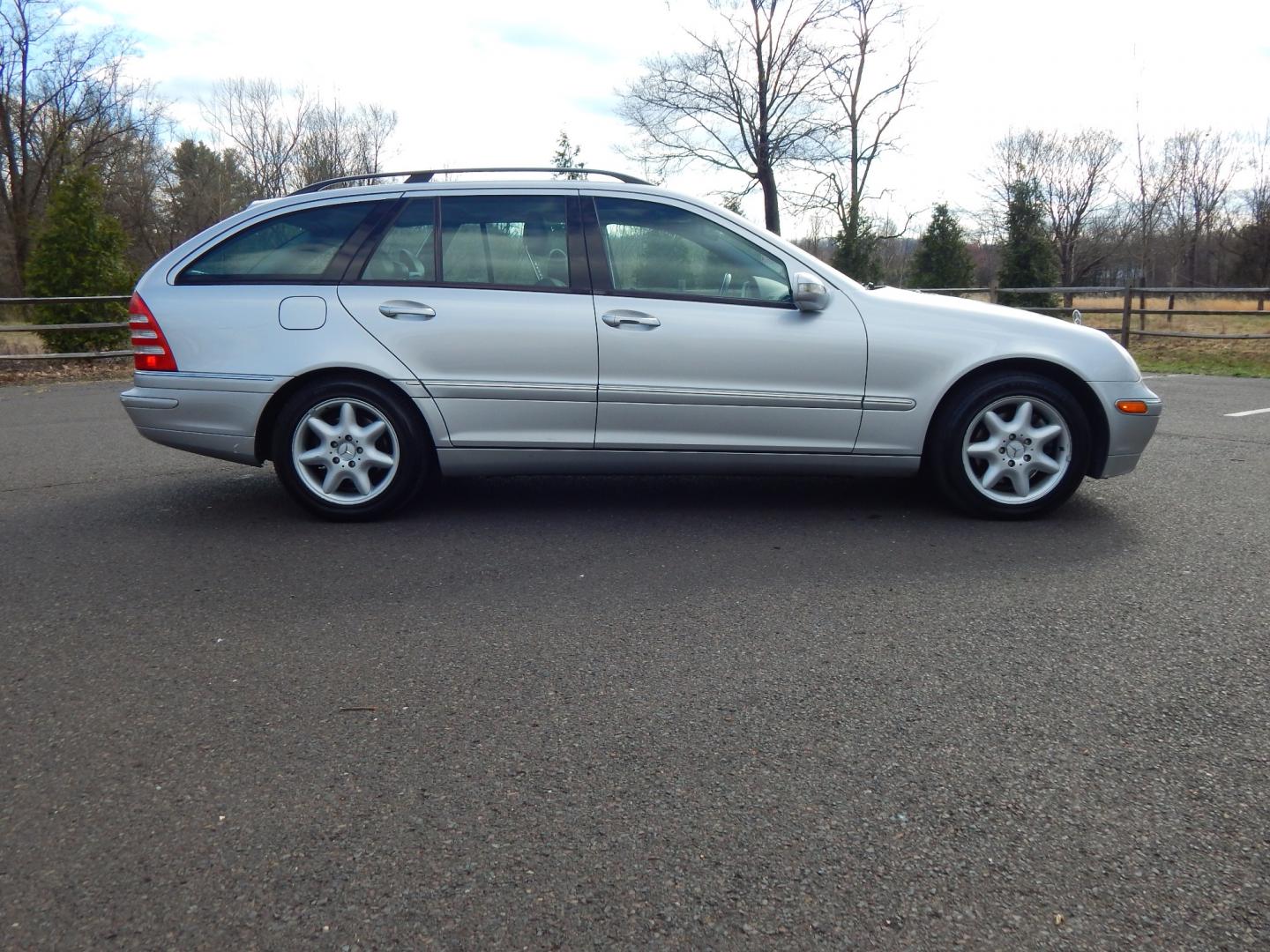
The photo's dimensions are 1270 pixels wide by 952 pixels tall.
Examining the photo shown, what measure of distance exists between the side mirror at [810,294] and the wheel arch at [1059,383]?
723 millimetres

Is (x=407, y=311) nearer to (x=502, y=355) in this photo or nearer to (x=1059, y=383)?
(x=502, y=355)

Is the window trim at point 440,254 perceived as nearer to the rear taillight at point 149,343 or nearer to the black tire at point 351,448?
the black tire at point 351,448

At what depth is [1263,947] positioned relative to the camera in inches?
71.6

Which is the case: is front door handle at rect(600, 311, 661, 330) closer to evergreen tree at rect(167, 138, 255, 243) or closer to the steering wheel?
the steering wheel

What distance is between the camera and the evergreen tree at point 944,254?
33.8 metres

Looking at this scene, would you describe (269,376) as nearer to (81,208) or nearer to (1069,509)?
(1069,509)

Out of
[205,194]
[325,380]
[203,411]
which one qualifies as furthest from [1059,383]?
[205,194]

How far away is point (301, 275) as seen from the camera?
16.5 feet

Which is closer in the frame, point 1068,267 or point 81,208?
point 81,208

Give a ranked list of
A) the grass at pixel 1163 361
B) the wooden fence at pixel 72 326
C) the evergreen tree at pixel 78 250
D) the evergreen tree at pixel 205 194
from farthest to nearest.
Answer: the evergreen tree at pixel 205 194
the evergreen tree at pixel 78 250
the grass at pixel 1163 361
the wooden fence at pixel 72 326

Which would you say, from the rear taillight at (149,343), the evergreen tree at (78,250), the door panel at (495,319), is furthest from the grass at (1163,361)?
the door panel at (495,319)

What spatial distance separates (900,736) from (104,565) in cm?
336

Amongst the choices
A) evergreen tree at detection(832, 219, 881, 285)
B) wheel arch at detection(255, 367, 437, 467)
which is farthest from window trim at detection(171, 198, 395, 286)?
evergreen tree at detection(832, 219, 881, 285)

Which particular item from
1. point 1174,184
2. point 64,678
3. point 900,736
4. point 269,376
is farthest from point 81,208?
point 1174,184
